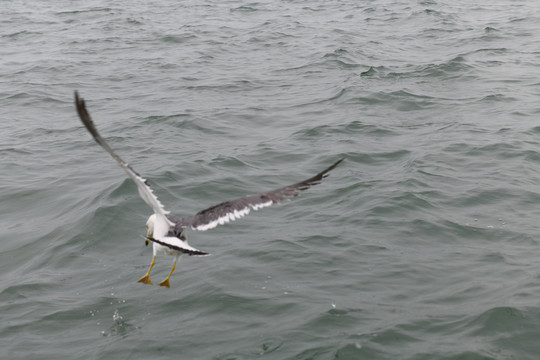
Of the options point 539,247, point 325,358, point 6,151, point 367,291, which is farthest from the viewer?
point 6,151

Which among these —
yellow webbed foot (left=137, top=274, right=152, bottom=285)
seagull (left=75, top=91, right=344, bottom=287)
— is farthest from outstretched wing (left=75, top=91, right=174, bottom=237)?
yellow webbed foot (left=137, top=274, right=152, bottom=285)

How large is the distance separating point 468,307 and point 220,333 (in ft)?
8.72

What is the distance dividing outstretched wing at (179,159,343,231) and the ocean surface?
1122 mm

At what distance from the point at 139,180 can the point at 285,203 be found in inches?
180

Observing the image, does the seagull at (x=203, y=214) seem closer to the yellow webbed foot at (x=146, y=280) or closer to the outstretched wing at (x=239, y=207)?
the outstretched wing at (x=239, y=207)

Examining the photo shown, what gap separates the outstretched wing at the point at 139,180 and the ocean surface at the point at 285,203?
106cm

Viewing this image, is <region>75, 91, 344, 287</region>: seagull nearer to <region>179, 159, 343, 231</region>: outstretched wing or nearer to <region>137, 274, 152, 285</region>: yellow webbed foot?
<region>179, 159, 343, 231</region>: outstretched wing

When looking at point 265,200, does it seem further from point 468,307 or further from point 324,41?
point 324,41

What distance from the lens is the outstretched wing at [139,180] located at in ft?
→ 20.0

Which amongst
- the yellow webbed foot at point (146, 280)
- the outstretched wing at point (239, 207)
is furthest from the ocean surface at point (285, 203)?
the outstretched wing at point (239, 207)

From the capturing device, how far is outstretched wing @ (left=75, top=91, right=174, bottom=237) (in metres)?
6.10

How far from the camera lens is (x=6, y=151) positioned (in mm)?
13367

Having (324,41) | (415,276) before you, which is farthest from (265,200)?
(324,41)

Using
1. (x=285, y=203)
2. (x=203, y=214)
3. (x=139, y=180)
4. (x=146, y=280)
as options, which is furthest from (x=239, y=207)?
(x=285, y=203)
